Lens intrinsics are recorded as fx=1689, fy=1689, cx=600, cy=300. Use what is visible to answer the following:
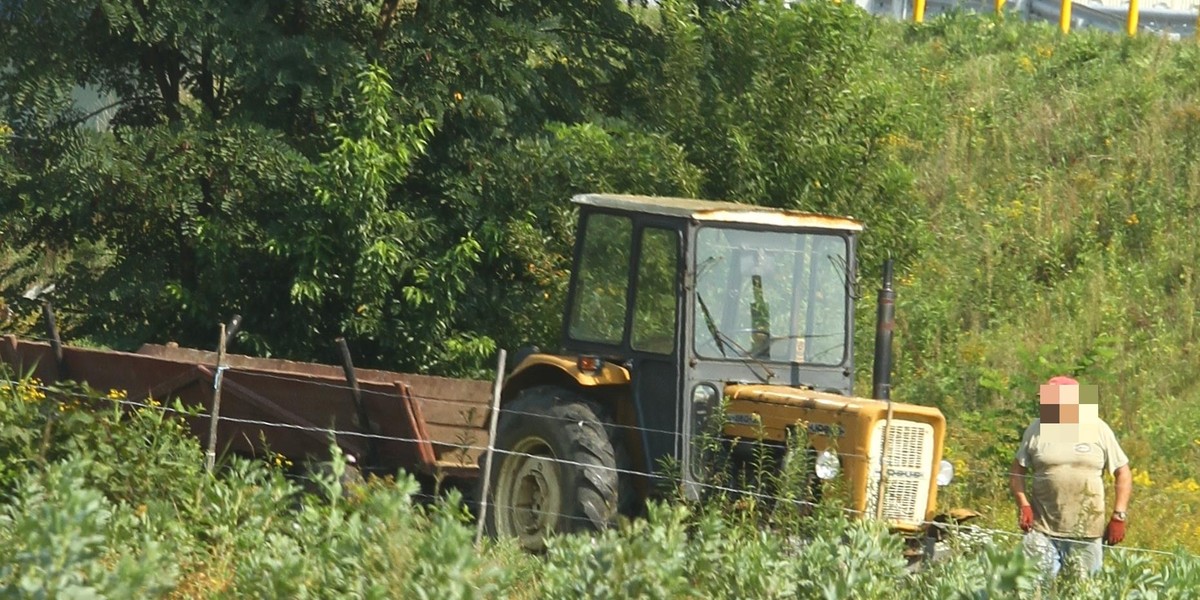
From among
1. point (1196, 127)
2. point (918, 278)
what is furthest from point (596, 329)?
point (1196, 127)

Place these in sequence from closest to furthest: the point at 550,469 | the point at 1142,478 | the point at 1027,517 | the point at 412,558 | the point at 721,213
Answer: the point at 412,558
the point at 1027,517
the point at 721,213
the point at 550,469
the point at 1142,478

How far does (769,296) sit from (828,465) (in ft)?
4.21

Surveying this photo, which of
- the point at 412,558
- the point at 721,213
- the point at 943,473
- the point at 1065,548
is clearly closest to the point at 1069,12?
the point at 721,213

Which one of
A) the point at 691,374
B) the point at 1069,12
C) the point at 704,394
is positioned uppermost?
the point at 1069,12

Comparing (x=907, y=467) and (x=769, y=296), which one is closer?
(x=907, y=467)

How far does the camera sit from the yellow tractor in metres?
9.30

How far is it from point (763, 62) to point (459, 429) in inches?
168

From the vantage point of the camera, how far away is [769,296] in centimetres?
990

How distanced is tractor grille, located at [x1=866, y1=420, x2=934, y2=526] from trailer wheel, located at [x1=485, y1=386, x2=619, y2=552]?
1.57 m

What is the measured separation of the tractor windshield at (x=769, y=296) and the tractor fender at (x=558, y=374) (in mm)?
613

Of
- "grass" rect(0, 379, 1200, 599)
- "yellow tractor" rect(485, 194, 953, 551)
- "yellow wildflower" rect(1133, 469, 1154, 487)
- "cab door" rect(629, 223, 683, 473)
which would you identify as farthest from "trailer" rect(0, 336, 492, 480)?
"yellow wildflower" rect(1133, 469, 1154, 487)

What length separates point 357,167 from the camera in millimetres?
13555

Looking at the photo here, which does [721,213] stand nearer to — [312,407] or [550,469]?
[550,469]

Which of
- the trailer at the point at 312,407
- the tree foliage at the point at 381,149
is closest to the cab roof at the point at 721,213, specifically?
the trailer at the point at 312,407
